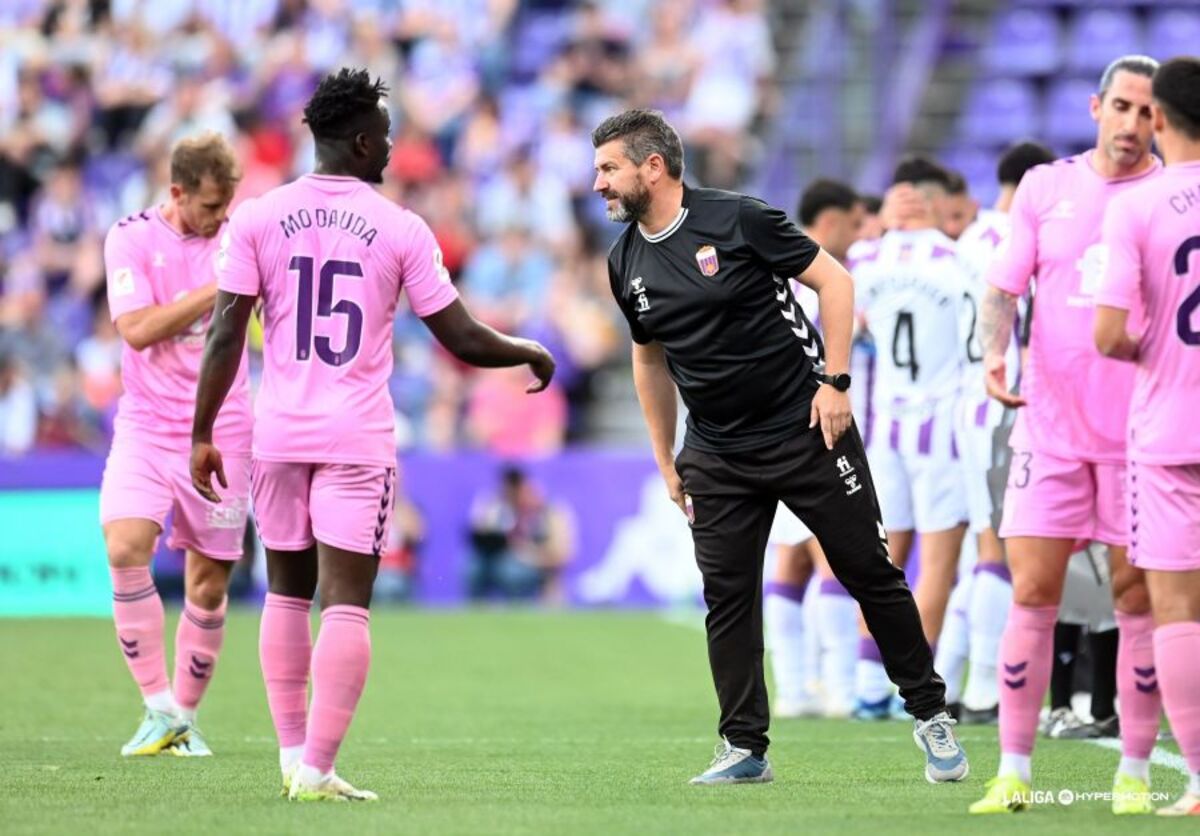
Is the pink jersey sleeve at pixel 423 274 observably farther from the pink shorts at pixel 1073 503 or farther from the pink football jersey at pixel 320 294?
the pink shorts at pixel 1073 503

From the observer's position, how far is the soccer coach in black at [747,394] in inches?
307

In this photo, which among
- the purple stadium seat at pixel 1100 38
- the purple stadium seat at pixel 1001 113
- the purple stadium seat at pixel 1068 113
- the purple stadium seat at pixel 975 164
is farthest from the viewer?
the purple stadium seat at pixel 1001 113

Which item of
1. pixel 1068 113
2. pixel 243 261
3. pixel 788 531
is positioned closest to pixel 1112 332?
pixel 243 261

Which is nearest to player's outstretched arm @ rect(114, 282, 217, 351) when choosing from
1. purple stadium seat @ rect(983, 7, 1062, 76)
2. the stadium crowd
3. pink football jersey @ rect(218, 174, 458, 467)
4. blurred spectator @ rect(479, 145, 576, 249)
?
pink football jersey @ rect(218, 174, 458, 467)

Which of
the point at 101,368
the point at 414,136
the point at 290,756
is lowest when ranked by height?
the point at 290,756

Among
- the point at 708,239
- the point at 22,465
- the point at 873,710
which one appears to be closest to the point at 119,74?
the point at 22,465

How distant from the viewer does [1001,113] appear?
73.3 feet

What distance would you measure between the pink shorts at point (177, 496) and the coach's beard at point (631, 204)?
2287 millimetres

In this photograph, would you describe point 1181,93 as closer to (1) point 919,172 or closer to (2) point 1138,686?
(2) point 1138,686

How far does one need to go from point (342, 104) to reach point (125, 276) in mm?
2349

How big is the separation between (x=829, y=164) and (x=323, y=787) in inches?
602

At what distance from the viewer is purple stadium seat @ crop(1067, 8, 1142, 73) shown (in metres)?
21.9

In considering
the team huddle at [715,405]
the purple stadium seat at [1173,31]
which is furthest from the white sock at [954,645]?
the purple stadium seat at [1173,31]

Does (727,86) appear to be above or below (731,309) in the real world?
above
